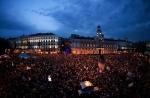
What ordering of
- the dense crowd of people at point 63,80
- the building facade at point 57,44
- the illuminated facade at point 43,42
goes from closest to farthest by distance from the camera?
the dense crowd of people at point 63,80
the building facade at point 57,44
the illuminated facade at point 43,42

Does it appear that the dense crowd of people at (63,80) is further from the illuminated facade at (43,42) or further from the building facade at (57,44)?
the illuminated facade at (43,42)

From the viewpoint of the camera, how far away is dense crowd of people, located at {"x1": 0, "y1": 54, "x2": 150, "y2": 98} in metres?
25.5

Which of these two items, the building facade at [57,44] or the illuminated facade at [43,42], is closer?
the building facade at [57,44]

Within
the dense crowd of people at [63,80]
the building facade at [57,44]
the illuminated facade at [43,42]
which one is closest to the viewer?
the dense crowd of people at [63,80]

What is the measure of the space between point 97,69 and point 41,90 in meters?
11.9

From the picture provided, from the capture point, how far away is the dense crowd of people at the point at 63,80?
25.5 m

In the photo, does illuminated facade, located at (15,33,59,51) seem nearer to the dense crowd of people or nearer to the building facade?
the building facade

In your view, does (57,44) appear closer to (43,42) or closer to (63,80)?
(43,42)

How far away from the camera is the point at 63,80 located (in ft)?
96.9

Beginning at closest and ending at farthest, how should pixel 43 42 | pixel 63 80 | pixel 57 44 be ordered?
pixel 63 80 → pixel 57 44 → pixel 43 42

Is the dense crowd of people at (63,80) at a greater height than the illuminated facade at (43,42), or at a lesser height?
lesser

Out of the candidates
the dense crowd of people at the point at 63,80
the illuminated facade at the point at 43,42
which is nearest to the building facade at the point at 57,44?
the illuminated facade at the point at 43,42

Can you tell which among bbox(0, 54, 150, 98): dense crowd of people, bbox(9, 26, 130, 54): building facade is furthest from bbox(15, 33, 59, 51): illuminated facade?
bbox(0, 54, 150, 98): dense crowd of people

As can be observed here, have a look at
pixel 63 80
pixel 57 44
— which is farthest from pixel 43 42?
pixel 63 80
